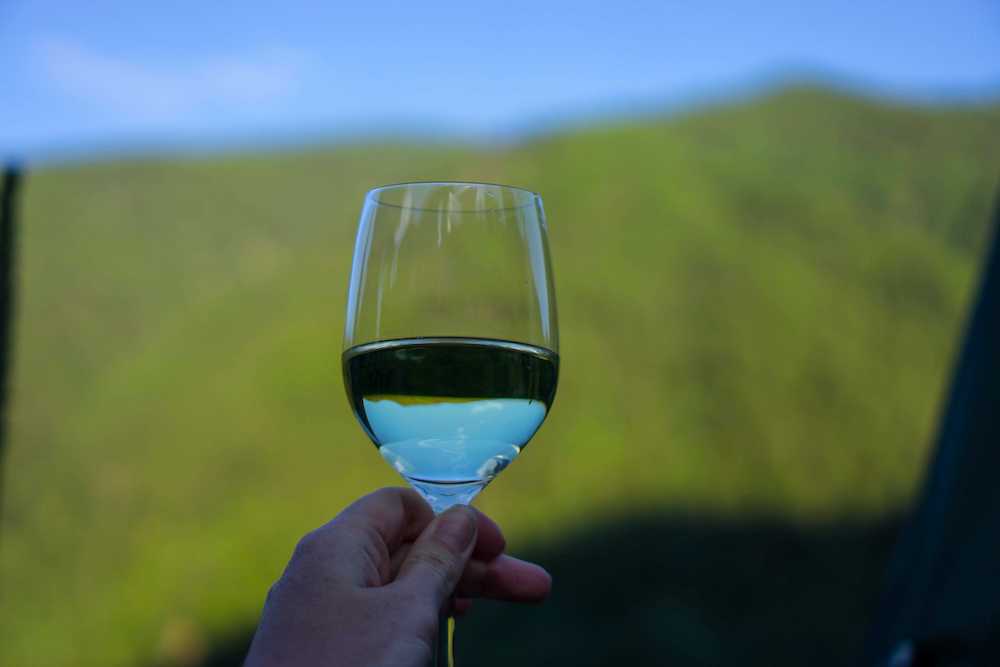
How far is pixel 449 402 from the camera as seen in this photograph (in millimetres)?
942

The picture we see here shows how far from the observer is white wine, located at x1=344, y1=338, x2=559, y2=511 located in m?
0.95

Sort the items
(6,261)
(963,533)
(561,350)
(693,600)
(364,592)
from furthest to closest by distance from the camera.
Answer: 1. (693,600)
2. (561,350)
3. (963,533)
4. (6,261)
5. (364,592)

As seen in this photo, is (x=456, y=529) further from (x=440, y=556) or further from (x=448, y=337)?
(x=448, y=337)

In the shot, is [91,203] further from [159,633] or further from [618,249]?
[618,249]

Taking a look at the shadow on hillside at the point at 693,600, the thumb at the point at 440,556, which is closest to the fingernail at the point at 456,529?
the thumb at the point at 440,556

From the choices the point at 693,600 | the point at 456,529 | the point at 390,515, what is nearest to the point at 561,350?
the point at 693,600

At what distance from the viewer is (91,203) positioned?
21.4 ft

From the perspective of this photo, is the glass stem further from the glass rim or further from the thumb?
the glass rim

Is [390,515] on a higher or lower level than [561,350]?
higher

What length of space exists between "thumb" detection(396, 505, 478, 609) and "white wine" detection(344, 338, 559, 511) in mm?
36

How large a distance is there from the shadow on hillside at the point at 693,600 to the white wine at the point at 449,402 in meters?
4.45

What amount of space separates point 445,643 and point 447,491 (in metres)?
0.17

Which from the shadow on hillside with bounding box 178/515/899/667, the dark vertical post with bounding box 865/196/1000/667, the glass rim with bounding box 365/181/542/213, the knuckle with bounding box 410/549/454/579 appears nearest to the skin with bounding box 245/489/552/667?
the knuckle with bounding box 410/549/454/579

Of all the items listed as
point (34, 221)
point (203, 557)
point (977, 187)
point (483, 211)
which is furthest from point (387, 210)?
point (977, 187)
